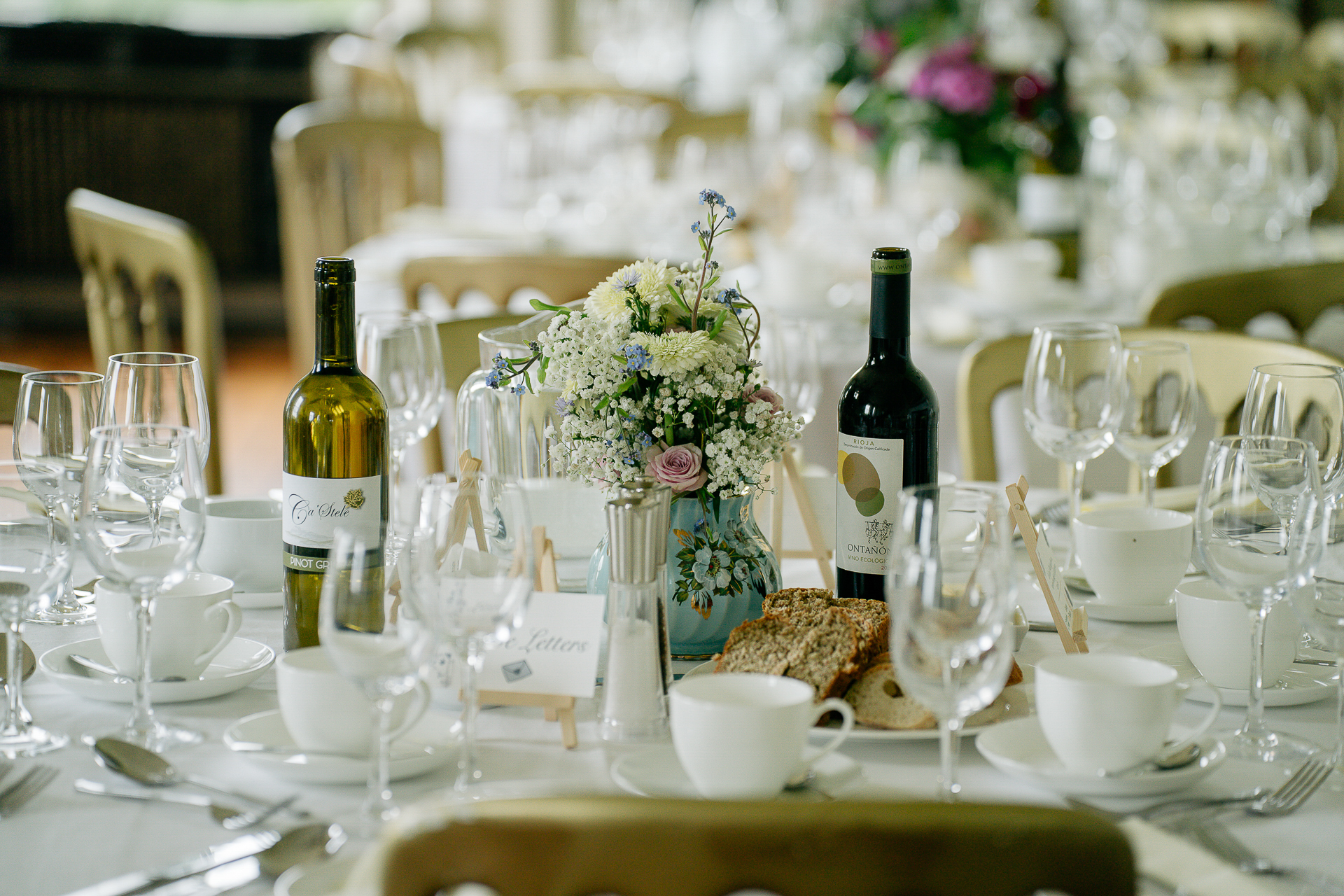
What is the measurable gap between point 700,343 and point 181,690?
1.52 feet

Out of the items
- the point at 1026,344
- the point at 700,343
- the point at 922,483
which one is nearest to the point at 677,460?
the point at 700,343

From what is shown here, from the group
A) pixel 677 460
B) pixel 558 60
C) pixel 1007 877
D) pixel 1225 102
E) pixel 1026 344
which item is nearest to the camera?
pixel 1007 877

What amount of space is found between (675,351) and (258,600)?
0.50 metres

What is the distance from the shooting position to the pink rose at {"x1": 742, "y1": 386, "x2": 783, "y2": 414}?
1.11 metres

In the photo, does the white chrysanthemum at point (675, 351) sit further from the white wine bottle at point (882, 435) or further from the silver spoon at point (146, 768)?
the silver spoon at point (146, 768)

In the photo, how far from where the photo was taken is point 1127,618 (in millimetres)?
1275

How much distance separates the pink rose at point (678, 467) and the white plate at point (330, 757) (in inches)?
9.6

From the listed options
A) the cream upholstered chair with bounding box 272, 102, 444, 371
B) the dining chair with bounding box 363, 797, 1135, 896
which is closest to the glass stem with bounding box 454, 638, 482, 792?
the dining chair with bounding box 363, 797, 1135, 896

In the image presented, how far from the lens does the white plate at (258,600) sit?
1299 millimetres

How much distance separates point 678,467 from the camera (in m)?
1.08

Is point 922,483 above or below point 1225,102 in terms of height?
below

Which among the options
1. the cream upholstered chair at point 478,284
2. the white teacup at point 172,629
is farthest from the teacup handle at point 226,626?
the cream upholstered chair at point 478,284

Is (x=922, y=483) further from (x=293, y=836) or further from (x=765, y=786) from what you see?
(x=293, y=836)

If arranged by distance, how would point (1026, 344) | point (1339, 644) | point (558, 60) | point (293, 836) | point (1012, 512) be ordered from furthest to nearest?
point (558, 60), point (1026, 344), point (1012, 512), point (1339, 644), point (293, 836)
